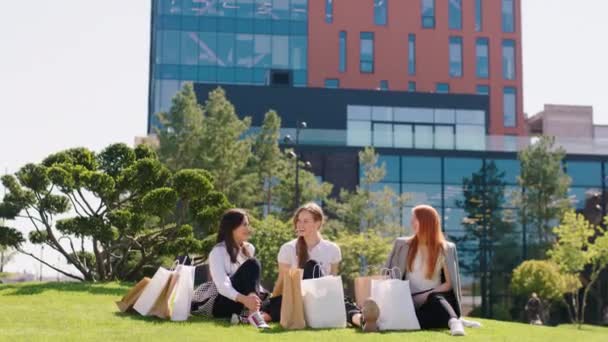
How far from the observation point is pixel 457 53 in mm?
58625

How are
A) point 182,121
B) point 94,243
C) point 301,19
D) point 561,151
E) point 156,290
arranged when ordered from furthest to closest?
point 301,19, point 561,151, point 182,121, point 94,243, point 156,290

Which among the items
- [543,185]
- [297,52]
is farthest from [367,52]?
[543,185]

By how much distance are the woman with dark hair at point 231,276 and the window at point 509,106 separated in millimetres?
48437

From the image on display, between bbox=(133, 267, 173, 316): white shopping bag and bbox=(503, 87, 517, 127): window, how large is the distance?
48.6m

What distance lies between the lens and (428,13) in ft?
192

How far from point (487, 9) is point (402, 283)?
51.3 m

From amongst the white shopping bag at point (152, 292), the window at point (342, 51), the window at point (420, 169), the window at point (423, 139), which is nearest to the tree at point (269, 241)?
the window at point (420, 169)

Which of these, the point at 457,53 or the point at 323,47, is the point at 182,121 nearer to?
the point at 323,47

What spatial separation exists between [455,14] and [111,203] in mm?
40227

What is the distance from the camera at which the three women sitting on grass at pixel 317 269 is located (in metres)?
9.94

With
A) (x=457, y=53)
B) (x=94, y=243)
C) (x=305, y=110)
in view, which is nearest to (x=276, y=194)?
(x=305, y=110)

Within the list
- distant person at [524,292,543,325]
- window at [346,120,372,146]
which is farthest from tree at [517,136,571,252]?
window at [346,120,372,146]

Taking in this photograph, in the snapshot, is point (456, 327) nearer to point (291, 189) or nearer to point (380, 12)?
point (291, 189)

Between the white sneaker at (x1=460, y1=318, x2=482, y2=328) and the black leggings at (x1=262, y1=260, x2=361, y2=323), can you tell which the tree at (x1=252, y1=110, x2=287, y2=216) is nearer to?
the black leggings at (x1=262, y1=260, x2=361, y2=323)
